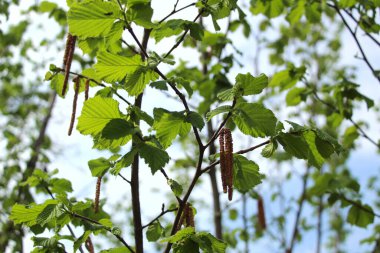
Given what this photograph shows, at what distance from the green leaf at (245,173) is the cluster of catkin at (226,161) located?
0.20 metres

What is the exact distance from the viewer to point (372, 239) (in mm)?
4426

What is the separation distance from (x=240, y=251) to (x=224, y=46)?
6427 mm

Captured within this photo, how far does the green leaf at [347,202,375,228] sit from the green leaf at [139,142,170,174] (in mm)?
2456

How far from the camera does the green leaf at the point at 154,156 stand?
77.4 inches

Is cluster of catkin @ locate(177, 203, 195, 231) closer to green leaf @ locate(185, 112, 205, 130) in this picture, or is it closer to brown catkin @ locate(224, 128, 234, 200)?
brown catkin @ locate(224, 128, 234, 200)

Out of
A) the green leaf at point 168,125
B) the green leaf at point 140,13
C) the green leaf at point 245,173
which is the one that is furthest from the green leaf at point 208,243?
the green leaf at point 140,13

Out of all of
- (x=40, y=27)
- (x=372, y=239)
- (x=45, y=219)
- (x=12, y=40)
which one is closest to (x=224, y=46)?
(x=372, y=239)

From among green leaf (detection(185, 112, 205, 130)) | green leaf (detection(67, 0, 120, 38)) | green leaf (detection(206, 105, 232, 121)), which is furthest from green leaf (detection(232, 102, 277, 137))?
green leaf (detection(67, 0, 120, 38))

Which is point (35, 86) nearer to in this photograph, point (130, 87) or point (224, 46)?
point (224, 46)

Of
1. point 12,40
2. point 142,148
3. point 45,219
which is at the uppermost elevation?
point 12,40

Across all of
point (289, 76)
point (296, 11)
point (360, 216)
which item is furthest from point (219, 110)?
point (296, 11)

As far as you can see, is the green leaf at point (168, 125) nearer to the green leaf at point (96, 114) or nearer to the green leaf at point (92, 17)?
the green leaf at point (96, 114)

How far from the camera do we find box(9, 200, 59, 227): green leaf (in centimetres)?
219

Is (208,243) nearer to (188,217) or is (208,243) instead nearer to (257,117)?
(188,217)
